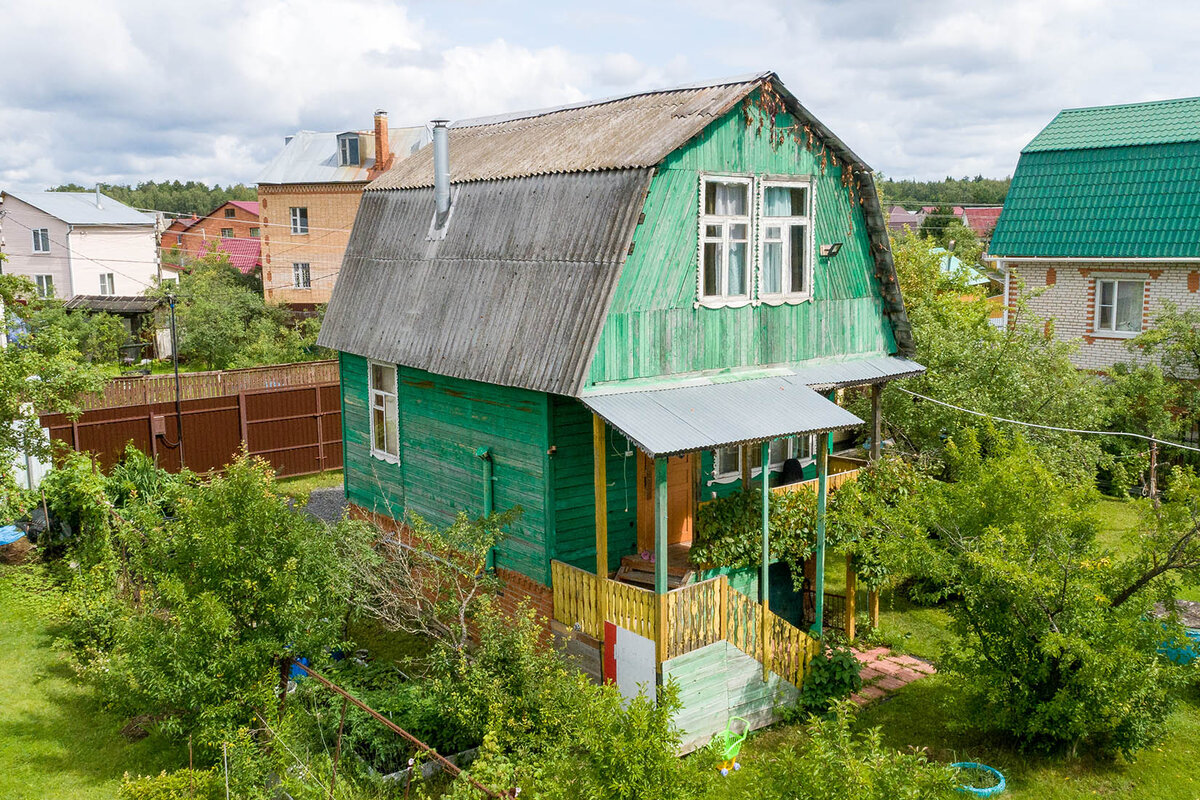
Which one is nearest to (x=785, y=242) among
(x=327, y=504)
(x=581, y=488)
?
(x=581, y=488)

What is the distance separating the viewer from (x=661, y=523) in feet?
32.6

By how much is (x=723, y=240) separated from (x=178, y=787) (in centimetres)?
843

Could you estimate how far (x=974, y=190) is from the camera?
11175 cm

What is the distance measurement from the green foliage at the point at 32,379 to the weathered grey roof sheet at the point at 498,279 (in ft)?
12.1

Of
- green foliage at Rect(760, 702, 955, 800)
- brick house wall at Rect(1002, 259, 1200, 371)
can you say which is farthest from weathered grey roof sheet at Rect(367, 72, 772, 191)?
brick house wall at Rect(1002, 259, 1200, 371)

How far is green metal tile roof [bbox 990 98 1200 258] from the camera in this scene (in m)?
21.6

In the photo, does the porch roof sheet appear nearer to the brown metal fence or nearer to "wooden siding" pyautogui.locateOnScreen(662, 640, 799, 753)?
"wooden siding" pyautogui.locateOnScreen(662, 640, 799, 753)

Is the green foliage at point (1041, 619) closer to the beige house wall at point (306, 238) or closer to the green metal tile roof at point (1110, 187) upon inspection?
the green metal tile roof at point (1110, 187)

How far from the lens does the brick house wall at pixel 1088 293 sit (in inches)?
853

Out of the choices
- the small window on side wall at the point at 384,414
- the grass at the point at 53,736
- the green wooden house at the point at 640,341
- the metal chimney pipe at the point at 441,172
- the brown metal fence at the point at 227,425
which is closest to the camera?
the grass at the point at 53,736

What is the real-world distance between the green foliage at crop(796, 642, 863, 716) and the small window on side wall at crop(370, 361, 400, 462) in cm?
680

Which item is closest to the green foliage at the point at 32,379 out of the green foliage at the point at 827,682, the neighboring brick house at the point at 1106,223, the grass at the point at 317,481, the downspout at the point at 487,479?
the downspout at the point at 487,479

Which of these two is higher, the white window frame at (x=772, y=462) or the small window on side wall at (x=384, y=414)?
the small window on side wall at (x=384, y=414)

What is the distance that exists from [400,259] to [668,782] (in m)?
9.94
